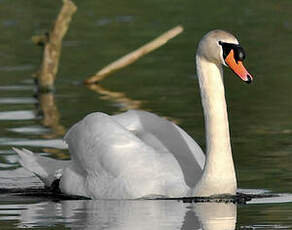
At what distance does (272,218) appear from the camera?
37.1 feet

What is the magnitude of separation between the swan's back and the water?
0.58 feet

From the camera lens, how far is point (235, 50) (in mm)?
12008

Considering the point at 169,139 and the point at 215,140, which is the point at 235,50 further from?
the point at 169,139

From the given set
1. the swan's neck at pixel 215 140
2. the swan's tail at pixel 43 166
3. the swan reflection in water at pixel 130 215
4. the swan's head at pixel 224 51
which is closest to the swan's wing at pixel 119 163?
the swan reflection in water at pixel 130 215

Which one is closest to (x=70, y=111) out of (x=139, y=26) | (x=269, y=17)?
(x=139, y=26)

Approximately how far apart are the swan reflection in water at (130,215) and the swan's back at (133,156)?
142 mm

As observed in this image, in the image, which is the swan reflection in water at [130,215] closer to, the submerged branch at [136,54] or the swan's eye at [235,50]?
the swan's eye at [235,50]

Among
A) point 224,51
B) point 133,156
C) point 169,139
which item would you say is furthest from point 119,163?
point 224,51

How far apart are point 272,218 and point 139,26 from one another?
669 inches

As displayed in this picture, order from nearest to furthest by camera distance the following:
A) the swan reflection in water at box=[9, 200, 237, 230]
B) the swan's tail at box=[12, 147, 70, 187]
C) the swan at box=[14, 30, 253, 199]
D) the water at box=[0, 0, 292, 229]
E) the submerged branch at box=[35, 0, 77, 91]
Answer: the swan reflection in water at box=[9, 200, 237, 230] < the water at box=[0, 0, 292, 229] < the swan at box=[14, 30, 253, 199] < the swan's tail at box=[12, 147, 70, 187] < the submerged branch at box=[35, 0, 77, 91]

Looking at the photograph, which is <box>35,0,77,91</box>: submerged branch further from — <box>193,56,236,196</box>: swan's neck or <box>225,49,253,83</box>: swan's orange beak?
<box>225,49,253,83</box>: swan's orange beak

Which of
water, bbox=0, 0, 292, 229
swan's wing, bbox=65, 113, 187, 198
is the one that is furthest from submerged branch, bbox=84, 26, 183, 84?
swan's wing, bbox=65, 113, 187, 198

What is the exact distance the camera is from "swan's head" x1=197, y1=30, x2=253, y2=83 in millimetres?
11961

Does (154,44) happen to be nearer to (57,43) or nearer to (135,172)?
(57,43)
